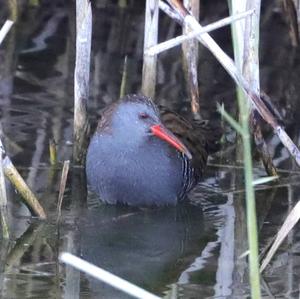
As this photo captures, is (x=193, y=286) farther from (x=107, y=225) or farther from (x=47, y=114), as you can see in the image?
(x=47, y=114)

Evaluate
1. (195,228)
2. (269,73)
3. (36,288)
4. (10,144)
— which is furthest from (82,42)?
(269,73)

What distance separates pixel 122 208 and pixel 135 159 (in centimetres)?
28

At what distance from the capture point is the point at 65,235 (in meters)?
4.94

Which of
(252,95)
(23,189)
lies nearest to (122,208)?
(23,189)

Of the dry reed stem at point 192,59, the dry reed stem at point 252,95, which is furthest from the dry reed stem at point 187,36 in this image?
the dry reed stem at point 192,59

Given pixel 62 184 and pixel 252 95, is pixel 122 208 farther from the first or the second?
pixel 252 95

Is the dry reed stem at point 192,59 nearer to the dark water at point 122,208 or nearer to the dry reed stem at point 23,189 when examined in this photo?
the dark water at point 122,208

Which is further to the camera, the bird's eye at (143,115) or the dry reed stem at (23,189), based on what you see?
the bird's eye at (143,115)

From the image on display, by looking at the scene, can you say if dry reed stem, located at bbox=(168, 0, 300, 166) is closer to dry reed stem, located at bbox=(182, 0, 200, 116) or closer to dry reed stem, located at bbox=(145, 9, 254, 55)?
dry reed stem, located at bbox=(145, 9, 254, 55)

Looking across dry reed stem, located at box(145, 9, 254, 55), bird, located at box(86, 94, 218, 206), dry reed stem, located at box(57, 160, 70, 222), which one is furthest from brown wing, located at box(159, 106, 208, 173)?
dry reed stem, located at box(57, 160, 70, 222)

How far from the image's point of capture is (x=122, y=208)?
543cm

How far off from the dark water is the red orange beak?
1.20 ft

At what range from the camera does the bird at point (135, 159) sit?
5.32 metres

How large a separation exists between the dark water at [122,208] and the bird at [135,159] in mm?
121
